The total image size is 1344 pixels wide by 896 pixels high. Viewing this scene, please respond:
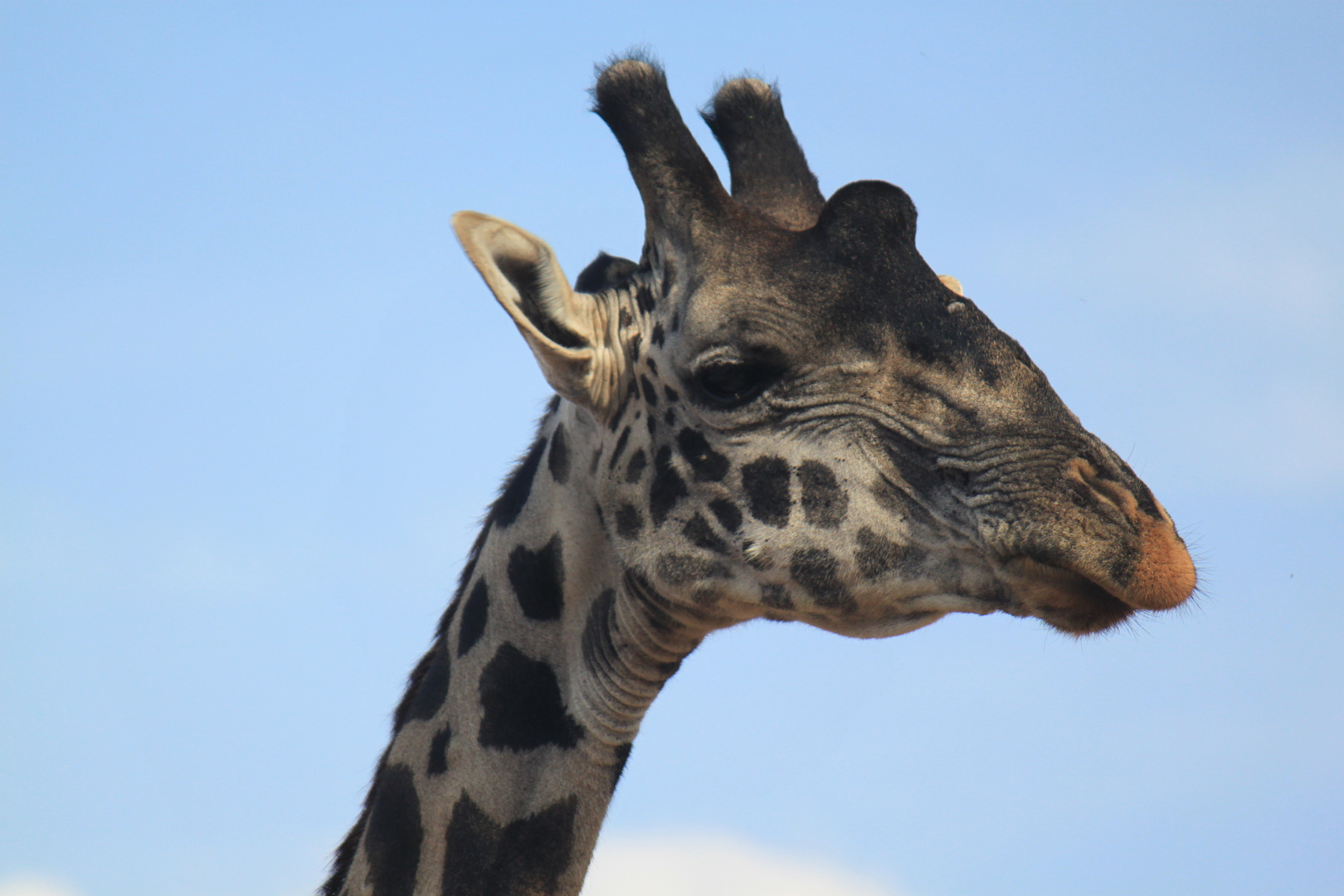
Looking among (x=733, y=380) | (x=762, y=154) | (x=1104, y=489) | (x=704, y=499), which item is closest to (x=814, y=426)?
(x=733, y=380)

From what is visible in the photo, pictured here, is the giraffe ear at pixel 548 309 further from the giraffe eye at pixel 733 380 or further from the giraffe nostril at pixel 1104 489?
the giraffe nostril at pixel 1104 489

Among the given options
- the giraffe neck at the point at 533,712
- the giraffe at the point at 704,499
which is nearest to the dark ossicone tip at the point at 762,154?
the giraffe at the point at 704,499

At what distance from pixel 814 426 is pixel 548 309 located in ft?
4.56

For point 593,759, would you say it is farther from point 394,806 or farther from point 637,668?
A: point 394,806

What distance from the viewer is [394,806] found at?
20.0 ft

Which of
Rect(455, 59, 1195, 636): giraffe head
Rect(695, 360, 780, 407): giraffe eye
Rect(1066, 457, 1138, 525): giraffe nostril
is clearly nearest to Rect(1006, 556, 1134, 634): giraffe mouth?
Rect(455, 59, 1195, 636): giraffe head

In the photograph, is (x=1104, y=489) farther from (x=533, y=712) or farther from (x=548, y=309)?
(x=533, y=712)

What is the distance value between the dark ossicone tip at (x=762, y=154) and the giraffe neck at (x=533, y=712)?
1.68 metres

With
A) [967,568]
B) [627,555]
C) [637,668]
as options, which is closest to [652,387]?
[627,555]

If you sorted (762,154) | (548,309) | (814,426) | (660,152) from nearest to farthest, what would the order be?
(814,426)
(548,309)
(660,152)
(762,154)

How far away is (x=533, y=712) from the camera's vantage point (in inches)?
234

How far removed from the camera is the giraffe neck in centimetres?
575

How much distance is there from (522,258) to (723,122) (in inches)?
84.1

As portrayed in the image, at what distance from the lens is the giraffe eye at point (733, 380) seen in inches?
221
